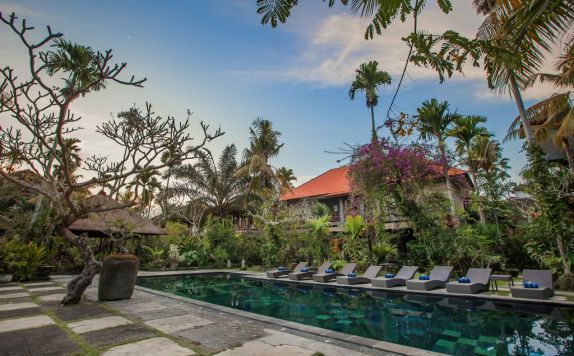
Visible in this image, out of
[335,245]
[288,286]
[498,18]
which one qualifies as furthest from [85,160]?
[335,245]

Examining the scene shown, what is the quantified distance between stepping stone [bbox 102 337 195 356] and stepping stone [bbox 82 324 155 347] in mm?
323

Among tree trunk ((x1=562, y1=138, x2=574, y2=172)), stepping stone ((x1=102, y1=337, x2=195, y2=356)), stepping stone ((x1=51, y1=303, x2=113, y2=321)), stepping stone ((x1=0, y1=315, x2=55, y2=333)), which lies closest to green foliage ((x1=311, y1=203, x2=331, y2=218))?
tree trunk ((x1=562, y1=138, x2=574, y2=172))

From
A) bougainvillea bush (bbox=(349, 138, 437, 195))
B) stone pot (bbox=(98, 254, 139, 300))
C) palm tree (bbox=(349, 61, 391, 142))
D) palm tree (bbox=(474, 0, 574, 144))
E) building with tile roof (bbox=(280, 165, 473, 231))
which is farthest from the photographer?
palm tree (bbox=(349, 61, 391, 142))

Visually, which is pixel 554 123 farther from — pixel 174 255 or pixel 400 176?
pixel 174 255

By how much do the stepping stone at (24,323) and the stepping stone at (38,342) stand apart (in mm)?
315

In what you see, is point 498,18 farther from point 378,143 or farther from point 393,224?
point 393,224

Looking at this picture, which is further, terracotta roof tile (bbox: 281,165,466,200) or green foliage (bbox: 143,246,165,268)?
terracotta roof tile (bbox: 281,165,466,200)

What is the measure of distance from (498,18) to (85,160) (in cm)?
902

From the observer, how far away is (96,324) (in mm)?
5957

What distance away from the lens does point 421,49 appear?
2.27m

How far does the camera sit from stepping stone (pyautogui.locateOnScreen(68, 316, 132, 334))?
18.3 ft

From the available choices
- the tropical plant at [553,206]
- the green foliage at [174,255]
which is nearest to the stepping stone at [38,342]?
the tropical plant at [553,206]

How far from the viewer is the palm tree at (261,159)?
82.1ft

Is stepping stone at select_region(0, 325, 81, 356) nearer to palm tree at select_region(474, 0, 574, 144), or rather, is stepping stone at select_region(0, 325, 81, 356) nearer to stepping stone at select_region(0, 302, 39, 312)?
stepping stone at select_region(0, 302, 39, 312)
